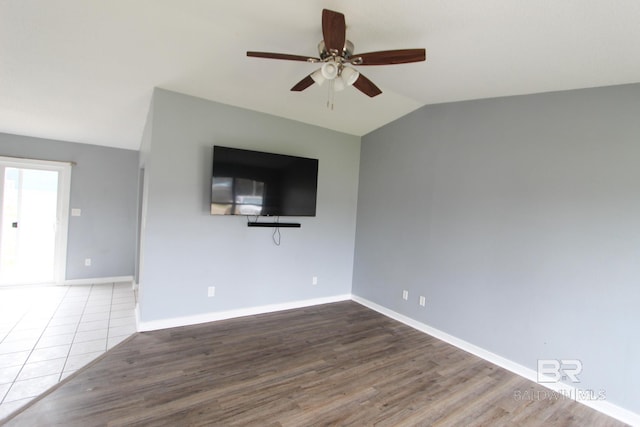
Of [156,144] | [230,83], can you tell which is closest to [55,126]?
[156,144]

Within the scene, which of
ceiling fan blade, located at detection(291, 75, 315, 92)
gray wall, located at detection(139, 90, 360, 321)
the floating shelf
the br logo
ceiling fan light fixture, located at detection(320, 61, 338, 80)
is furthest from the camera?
the floating shelf

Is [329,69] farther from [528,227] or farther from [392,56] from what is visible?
[528,227]

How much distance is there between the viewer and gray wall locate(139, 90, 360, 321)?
10.2 feet

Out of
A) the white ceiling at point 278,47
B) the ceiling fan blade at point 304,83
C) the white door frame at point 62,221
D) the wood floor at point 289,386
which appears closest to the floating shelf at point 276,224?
the wood floor at point 289,386

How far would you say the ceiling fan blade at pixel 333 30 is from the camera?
162cm

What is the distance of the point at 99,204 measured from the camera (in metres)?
4.89

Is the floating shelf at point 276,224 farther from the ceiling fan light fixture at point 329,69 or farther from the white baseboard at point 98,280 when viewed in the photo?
the white baseboard at point 98,280

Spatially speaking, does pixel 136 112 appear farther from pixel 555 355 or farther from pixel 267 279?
pixel 555 355

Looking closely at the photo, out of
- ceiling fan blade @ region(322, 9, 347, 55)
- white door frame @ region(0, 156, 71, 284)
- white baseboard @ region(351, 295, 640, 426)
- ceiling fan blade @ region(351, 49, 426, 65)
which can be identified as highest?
ceiling fan blade @ region(322, 9, 347, 55)

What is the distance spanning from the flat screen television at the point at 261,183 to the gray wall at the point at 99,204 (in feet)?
9.21

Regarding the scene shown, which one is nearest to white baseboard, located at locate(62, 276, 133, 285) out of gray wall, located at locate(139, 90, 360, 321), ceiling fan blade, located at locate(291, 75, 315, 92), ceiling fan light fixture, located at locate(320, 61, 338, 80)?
gray wall, located at locate(139, 90, 360, 321)

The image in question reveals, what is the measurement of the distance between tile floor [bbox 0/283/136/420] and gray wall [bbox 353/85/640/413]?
11.0ft

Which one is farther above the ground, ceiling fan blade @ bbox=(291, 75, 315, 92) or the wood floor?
ceiling fan blade @ bbox=(291, 75, 315, 92)

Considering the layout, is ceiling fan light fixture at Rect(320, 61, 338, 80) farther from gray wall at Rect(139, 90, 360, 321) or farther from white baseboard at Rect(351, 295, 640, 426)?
white baseboard at Rect(351, 295, 640, 426)
